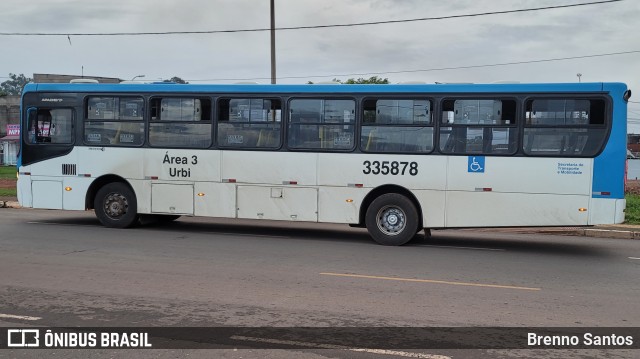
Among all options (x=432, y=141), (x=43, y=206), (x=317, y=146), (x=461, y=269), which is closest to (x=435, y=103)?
(x=432, y=141)

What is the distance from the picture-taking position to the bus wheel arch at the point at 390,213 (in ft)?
37.7

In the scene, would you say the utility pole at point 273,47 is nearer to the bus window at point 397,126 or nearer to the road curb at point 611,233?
the bus window at point 397,126

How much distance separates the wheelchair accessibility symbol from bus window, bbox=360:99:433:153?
764mm

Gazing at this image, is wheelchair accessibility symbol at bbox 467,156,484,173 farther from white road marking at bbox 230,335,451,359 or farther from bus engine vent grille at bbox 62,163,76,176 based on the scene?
bus engine vent grille at bbox 62,163,76,176

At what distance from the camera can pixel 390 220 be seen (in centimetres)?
1166

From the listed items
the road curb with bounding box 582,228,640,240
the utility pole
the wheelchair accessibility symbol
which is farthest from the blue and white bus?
the utility pole

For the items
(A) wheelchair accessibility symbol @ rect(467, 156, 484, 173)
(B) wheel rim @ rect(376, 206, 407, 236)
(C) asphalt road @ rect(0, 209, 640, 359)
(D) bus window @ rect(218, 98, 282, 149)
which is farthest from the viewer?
(D) bus window @ rect(218, 98, 282, 149)

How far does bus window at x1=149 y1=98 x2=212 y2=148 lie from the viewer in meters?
12.7

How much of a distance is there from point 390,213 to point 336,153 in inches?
63.0

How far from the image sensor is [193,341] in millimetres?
5406

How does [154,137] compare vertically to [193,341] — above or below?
above

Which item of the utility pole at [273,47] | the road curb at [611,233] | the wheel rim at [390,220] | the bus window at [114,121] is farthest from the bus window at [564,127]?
the utility pole at [273,47]

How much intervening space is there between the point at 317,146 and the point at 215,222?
15.4 ft

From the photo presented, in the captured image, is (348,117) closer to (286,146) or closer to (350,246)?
(286,146)
